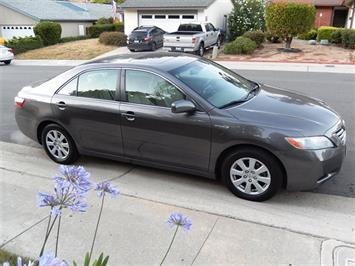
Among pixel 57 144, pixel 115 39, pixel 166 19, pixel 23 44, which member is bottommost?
pixel 23 44

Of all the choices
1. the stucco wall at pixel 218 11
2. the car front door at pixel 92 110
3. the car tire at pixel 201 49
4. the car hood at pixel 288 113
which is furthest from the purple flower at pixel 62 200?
the stucco wall at pixel 218 11

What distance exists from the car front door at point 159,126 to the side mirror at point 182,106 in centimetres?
9

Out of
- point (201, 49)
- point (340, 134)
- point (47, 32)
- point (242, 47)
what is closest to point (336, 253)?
point (340, 134)

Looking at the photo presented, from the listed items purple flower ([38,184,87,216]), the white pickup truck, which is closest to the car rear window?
the white pickup truck

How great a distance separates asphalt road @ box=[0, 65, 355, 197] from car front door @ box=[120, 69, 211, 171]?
1.56m

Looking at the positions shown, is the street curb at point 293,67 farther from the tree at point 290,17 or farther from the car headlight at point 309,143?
the car headlight at point 309,143

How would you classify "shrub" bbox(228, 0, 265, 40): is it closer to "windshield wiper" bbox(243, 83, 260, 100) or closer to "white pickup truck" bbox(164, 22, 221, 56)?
"white pickup truck" bbox(164, 22, 221, 56)

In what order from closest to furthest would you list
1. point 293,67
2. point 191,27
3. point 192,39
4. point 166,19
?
point 293,67 → point 192,39 → point 191,27 → point 166,19

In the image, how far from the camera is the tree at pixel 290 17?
1949 cm

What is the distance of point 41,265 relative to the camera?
1.57 metres

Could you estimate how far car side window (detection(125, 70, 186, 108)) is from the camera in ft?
15.3

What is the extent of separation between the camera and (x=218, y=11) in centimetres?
2956

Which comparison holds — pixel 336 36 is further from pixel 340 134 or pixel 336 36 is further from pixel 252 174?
pixel 252 174

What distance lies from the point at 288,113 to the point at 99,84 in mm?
2456
